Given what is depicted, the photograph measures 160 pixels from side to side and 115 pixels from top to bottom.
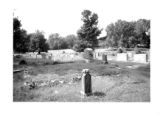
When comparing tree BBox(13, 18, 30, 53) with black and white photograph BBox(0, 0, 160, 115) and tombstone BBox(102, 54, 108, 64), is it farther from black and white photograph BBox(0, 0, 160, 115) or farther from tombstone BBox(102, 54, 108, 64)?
tombstone BBox(102, 54, 108, 64)

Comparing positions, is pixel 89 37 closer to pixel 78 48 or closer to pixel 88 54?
pixel 78 48

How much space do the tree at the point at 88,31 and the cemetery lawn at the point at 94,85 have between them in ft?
2.68

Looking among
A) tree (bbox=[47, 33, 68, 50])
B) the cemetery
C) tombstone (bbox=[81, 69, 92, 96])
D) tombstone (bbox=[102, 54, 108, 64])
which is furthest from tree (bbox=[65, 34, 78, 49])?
tombstone (bbox=[102, 54, 108, 64])

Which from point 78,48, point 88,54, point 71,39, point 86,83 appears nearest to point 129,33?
point 88,54

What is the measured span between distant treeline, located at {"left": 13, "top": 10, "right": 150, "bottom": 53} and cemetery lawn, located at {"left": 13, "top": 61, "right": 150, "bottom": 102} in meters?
0.70

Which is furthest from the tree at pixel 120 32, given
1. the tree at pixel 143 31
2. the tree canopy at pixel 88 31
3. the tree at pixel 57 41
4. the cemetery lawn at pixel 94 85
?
the tree at pixel 57 41

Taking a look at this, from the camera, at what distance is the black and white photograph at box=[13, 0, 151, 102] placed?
15.5 ft

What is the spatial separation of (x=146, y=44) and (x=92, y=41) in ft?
5.49

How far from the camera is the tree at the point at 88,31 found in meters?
5.24

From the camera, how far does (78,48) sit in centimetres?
562

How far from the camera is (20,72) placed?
5133mm
